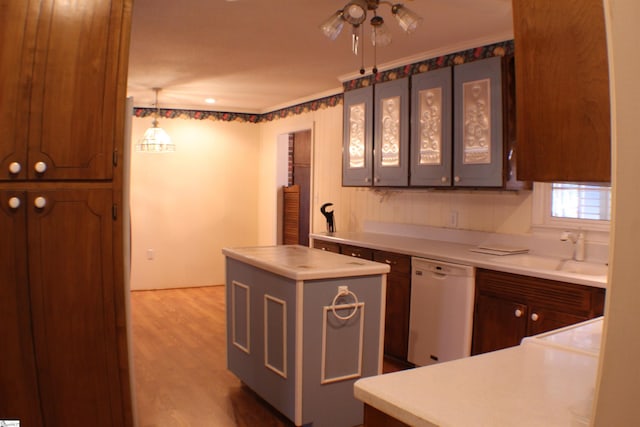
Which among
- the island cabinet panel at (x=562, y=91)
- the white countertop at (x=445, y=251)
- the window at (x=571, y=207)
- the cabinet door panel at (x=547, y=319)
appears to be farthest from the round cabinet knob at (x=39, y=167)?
the window at (x=571, y=207)

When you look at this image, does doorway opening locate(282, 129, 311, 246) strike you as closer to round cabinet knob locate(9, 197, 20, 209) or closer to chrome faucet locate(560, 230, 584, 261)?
chrome faucet locate(560, 230, 584, 261)

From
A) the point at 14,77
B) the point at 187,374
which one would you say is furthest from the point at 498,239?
the point at 14,77

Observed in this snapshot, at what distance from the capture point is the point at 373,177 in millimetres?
4500

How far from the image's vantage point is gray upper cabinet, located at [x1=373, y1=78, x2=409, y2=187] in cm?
416

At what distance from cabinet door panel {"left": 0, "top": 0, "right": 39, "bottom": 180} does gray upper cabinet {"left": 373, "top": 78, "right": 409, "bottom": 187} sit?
2843 millimetres

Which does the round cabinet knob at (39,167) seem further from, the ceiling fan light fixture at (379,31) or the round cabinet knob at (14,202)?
the ceiling fan light fixture at (379,31)

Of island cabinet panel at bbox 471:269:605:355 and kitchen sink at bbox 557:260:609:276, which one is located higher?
kitchen sink at bbox 557:260:609:276

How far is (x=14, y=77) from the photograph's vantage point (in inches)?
71.9

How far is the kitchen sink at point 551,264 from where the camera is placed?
10.0 feet

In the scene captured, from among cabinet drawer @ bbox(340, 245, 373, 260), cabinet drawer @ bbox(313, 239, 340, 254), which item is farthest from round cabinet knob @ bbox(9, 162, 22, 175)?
cabinet drawer @ bbox(313, 239, 340, 254)

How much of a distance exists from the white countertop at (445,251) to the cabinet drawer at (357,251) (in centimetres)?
4

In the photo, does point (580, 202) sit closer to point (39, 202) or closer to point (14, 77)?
point (39, 202)

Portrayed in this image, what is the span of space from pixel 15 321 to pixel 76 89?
0.85m

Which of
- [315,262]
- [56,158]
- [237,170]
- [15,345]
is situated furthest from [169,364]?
[237,170]
